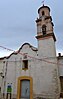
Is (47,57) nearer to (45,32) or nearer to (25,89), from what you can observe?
(45,32)

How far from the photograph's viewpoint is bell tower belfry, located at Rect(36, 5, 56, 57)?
1648cm

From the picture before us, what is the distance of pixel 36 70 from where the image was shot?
16.1m

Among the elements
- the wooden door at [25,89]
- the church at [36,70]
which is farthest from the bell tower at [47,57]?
the wooden door at [25,89]

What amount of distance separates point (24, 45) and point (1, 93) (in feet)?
21.4

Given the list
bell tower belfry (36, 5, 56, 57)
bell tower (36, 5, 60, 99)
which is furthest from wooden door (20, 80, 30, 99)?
bell tower belfry (36, 5, 56, 57)

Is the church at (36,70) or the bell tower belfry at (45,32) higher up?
the bell tower belfry at (45,32)

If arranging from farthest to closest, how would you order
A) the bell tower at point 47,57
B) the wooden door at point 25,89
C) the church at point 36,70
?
the wooden door at point 25,89 < the church at point 36,70 < the bell tower at point 47,57

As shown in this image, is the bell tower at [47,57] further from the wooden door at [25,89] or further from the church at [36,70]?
the wooden door at [25,89]

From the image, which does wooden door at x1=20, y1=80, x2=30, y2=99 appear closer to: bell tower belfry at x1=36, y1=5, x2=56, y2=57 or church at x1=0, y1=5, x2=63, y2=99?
church at x1=0, y1=5, x2=63, y2=99

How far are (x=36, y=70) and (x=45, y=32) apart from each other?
4947mm

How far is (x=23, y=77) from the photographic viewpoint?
16.3 m

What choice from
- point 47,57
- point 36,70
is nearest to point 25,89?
point 36,70

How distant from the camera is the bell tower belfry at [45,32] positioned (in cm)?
1648

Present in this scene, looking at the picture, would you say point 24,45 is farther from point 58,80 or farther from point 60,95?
point 60,95
